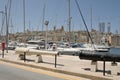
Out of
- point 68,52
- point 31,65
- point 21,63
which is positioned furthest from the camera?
point 68,52

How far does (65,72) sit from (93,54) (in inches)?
70.0

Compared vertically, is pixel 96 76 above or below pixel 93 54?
below

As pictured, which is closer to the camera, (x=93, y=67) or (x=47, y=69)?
(x=93, y=67)

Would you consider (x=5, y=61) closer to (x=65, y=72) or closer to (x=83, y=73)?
(x=65, y=72)

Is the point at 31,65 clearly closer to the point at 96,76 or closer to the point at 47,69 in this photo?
the point at 47,69

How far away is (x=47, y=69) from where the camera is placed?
54.6 feet

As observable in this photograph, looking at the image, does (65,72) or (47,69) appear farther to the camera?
(47,69)

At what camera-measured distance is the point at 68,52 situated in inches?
1635

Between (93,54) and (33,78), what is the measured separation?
3.45 metres

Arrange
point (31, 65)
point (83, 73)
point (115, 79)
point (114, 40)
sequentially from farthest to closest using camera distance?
point (114, 40), point (31, 65), point (83, 73), point (115, 79)

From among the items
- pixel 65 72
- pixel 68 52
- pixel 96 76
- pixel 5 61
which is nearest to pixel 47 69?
pixel 65 72

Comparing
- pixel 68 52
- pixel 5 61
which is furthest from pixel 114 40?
pixel 5 61

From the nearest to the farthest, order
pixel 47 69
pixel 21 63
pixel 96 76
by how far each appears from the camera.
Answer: pixel 96 76
pixel 47 69
pixel 21 63

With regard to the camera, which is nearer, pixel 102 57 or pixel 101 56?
pixel 102 57
